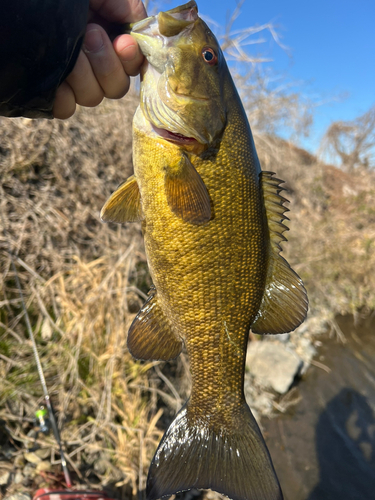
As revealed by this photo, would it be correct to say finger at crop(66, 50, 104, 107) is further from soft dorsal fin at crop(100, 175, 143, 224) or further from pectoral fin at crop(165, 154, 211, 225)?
pectoral fin at crop(165, 154, 211, 225)

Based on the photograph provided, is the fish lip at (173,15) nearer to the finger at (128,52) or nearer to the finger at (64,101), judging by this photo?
the finger at (128,52)

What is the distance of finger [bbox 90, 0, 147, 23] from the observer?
1.52 metres

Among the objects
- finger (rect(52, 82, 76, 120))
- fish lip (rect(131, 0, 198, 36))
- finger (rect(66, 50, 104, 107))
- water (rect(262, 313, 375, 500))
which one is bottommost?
water (rect(262, 313, 375, 500))

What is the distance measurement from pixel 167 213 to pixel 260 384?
5.06 m

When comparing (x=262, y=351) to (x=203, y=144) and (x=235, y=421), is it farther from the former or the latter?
(x=203, y=144)

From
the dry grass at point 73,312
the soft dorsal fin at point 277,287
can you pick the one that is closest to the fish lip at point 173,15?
the soft dorsal fin at point 277,287

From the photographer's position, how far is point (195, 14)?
1.44 meters

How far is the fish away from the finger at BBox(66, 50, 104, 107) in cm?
25

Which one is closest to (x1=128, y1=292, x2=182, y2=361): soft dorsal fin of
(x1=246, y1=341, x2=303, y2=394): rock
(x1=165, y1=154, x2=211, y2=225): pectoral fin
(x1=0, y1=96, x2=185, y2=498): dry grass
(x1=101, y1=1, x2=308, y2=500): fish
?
(x1=101, y1=1, x2=308, y2=500): fish

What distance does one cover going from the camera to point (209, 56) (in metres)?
1.47

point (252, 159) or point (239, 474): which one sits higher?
point (252, 159)

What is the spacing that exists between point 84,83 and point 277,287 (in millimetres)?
1384

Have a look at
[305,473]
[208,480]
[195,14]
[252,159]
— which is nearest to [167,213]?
[252,159]

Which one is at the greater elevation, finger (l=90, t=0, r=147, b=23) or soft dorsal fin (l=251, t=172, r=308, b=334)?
finger (l=90, t=0, r=147, b=23)
